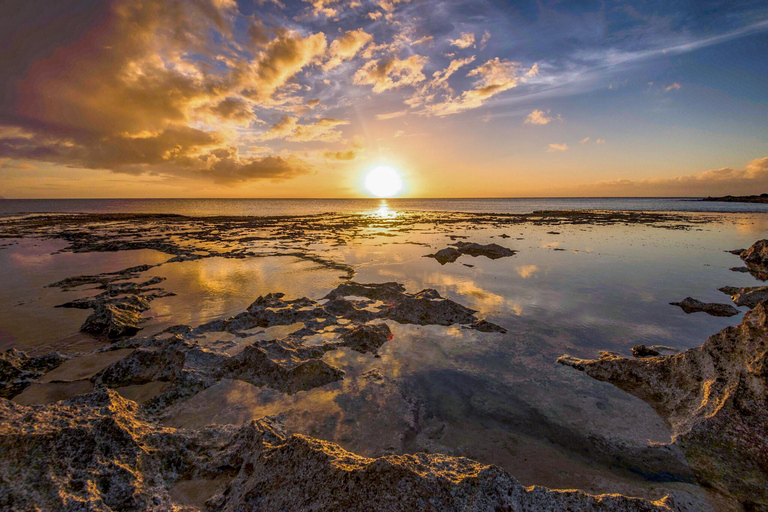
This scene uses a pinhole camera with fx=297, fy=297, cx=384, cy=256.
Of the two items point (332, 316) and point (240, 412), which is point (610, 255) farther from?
point (240, 412)

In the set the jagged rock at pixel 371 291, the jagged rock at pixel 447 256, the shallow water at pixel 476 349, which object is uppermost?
the jagged rock at pixel 447 256

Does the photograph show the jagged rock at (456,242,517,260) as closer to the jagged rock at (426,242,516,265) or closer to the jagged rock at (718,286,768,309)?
the jagged rock at (426,242,516,265)

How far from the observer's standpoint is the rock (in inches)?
298

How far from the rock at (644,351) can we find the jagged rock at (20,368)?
1407cm

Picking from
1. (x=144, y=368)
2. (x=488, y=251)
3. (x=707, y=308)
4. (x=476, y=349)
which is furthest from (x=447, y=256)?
(x=144, y=368)

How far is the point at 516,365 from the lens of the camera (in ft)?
23.5

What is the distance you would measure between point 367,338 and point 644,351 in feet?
23.5

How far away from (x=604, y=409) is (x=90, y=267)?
80.1 feet

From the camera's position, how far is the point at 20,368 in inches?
261

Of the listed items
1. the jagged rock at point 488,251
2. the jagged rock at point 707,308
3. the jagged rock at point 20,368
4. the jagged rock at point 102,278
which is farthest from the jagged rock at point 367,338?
the jagged rock at point 488,251

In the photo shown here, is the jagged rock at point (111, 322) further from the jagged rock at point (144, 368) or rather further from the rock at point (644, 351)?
the rock at point (644, 351)

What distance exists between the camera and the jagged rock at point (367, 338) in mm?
8062

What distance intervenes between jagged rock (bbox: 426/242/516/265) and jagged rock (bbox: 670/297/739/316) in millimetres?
10035

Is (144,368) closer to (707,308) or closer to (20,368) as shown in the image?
(20,368)
